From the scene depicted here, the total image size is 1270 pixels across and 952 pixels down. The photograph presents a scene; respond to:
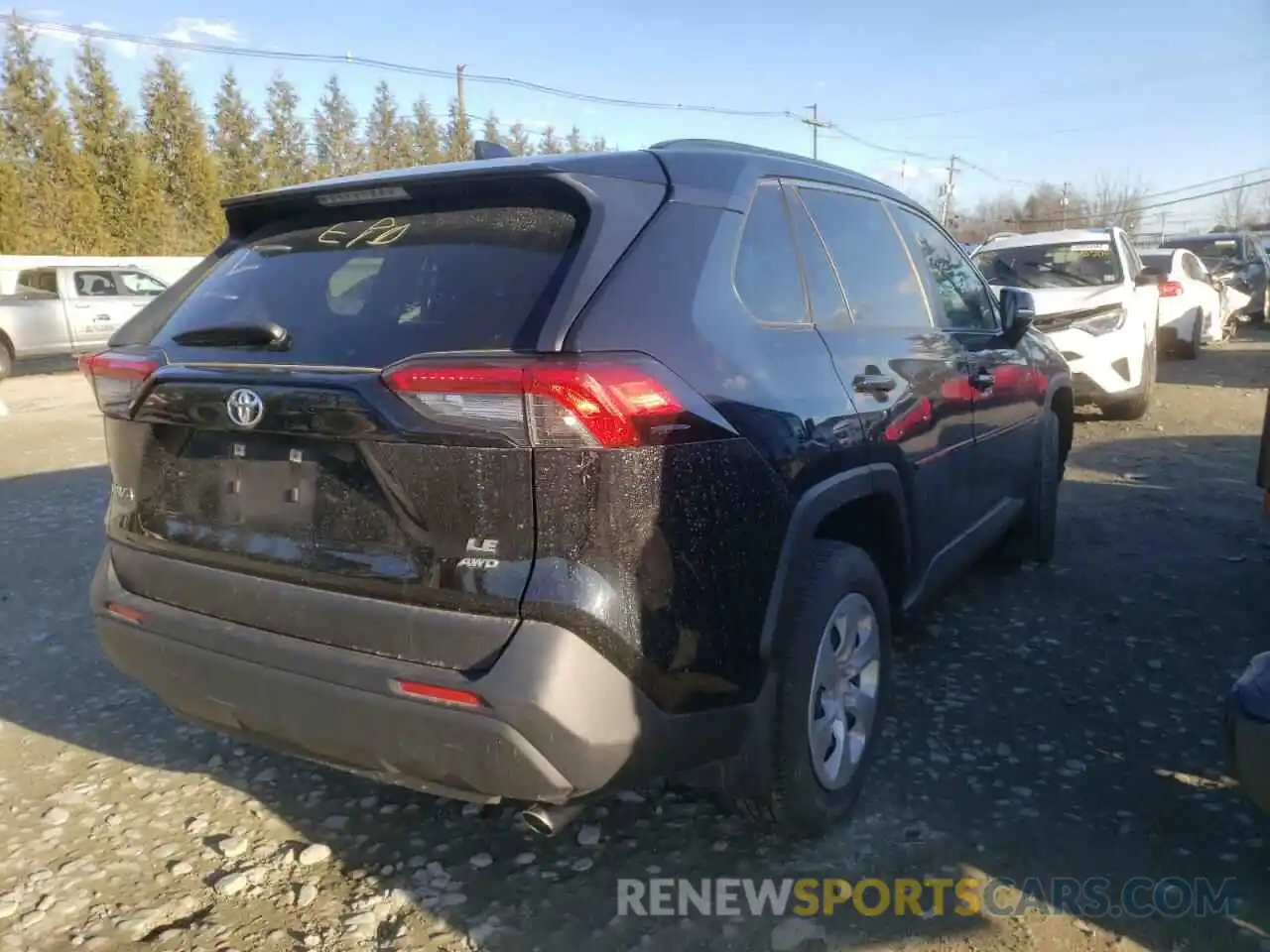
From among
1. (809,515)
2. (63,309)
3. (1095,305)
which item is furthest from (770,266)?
(63,309)

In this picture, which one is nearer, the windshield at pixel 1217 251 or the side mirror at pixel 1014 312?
the side mirror at pixel 1014 312

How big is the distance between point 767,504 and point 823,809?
3.02ft

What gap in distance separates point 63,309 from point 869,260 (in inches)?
661

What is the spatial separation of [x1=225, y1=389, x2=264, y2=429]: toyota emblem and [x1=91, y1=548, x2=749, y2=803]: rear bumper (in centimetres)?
50

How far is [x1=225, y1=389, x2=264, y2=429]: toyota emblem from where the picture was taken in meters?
2.26

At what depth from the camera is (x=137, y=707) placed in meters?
3.76

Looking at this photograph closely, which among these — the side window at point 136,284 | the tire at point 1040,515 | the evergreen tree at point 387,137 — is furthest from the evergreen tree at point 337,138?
the tire at point 1040,515

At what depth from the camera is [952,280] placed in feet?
13.4

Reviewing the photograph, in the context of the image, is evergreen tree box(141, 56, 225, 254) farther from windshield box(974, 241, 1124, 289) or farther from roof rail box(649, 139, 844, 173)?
roof rail box(649, 139, 844, 173)

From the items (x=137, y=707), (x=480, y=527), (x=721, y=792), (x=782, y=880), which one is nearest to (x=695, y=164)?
(x=480, y=527)

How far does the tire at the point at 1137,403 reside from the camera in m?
8.73

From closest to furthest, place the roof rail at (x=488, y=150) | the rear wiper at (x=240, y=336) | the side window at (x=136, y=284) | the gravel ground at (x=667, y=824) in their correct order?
the rear wiper at (x=240, y=336), the gravel ground at (x=667, y=824), the roof rail at (x=488, y=150), the side window at (x=136, y=284)

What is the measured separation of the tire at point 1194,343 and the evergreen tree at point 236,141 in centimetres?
2785

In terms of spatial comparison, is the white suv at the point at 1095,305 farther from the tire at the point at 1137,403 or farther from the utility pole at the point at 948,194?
the utility pole at the point at 948,194
